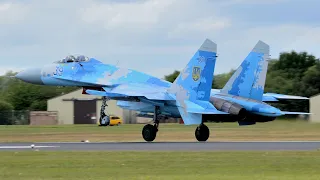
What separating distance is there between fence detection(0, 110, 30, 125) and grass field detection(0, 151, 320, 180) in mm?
59804

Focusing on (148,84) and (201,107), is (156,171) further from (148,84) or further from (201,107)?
(148,84)

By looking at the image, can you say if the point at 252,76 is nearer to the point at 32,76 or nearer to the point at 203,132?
the point at 203,132

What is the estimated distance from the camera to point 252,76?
3775cm

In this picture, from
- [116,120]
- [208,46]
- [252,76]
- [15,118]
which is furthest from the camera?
[15,118]

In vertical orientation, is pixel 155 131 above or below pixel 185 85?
below

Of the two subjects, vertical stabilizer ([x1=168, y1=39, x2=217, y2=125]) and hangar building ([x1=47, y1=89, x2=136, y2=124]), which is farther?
hangar building ([x1=47, y1=89, x2=136, y2=124])

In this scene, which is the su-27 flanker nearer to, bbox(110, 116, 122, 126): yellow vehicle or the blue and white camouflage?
the blue and white camouflage

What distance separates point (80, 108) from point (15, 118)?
9133 mm

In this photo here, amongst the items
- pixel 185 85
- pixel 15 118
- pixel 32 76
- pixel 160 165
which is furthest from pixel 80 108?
pixel 160 165

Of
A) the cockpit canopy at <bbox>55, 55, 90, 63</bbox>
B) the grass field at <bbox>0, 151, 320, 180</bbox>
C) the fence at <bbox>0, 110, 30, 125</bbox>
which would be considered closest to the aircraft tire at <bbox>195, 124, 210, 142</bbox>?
the cockpit canopy at <bbox>55, 55, 90, 63</bbox>

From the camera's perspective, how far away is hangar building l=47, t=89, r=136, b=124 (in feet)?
299

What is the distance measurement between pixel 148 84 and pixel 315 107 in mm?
23871

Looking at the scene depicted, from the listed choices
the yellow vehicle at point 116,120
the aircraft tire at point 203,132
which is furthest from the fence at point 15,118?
the aircraft tire at point 203,132

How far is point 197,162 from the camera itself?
23031 millimetres
